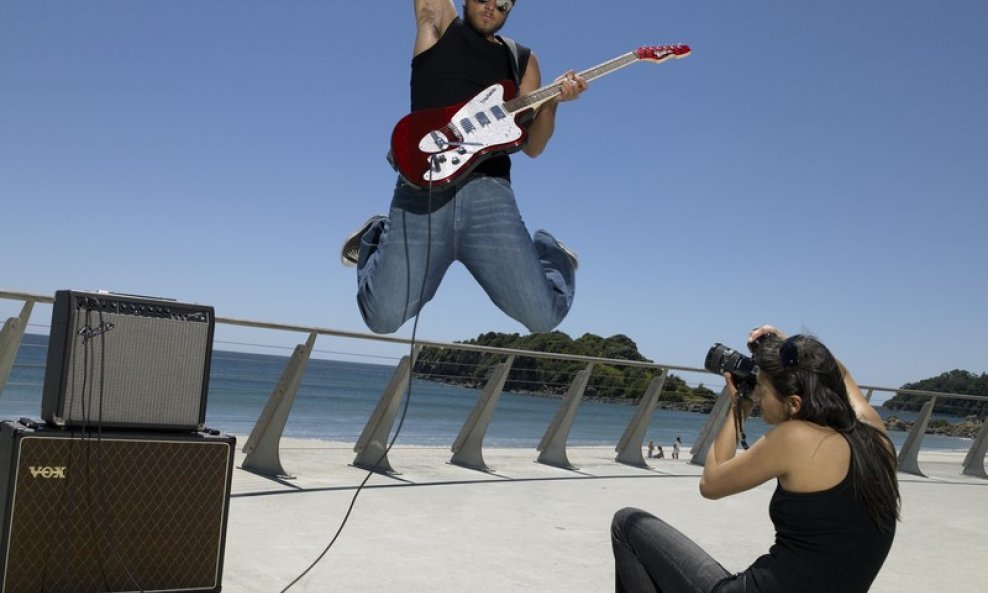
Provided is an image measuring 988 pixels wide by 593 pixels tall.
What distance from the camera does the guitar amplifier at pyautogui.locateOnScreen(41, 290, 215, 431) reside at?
118 inches

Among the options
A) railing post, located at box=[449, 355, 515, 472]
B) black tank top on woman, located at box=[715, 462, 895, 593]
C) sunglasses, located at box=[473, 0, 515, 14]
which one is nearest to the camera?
black tank top on woman, located at box=[715, 462, 895, 593]

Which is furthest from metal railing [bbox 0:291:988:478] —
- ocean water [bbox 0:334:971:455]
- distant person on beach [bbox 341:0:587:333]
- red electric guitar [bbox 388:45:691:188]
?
ocean water [bbox 0:334:971:455]

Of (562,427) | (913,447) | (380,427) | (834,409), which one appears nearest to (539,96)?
(834,409)

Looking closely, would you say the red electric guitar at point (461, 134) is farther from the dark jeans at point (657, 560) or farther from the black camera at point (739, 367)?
the dark jeans at point (657, 560)

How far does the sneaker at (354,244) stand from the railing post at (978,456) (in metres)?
9.96

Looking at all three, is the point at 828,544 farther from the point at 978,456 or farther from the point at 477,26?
the point at 978,456

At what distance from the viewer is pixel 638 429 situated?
29.1ft

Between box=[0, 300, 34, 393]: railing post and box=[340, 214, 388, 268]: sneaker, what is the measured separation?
239cm

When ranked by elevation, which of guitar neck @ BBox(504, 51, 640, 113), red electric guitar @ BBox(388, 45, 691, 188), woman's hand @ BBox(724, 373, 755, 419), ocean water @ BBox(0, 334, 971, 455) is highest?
guitar neck @ BBox(504, 51, 640, 113)

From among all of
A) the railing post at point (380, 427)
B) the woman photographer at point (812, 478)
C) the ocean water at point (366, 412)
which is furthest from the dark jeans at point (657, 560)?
the ocean water at point (366, 412)

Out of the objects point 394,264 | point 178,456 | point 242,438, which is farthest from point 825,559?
point 242,438

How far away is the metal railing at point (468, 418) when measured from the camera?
6.01 metres

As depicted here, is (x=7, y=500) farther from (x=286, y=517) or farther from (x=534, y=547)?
(x=534, y=547)

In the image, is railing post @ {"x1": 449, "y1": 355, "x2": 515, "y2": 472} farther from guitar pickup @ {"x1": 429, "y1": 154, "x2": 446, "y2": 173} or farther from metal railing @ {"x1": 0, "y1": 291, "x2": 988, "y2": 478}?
guitar pickup @ {"x1": 429, "y1": 154, "x2": 446, "y2": 173}
